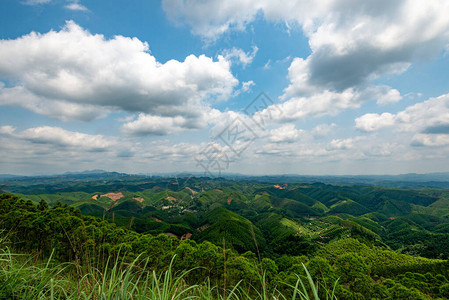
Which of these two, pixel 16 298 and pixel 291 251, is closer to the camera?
pixel 16 298

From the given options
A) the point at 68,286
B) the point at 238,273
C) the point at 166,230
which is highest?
the point at 68,286

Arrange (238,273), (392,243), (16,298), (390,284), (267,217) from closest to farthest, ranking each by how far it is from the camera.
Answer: (16,298)
(238,273)
(390,284)
(392,243)
(267,217)

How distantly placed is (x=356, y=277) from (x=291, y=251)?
162 feet

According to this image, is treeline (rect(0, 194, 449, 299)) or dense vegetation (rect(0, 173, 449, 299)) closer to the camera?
dense vegetation (rect(0, 173, 449, 299))

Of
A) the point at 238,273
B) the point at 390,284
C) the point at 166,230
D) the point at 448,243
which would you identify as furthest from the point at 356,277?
the point at 448,243

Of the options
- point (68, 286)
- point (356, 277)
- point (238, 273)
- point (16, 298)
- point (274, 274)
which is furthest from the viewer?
point (356, 277)

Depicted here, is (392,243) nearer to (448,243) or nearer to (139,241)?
(448,243)

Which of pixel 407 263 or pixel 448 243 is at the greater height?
pixel 407 263

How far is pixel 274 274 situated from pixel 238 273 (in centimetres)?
844

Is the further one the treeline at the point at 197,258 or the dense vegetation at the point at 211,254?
the treeline at the point at 197,258

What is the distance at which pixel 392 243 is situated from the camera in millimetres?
112062

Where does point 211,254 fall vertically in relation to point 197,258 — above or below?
above

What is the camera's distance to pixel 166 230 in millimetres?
94250

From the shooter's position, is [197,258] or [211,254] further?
[211,254]
